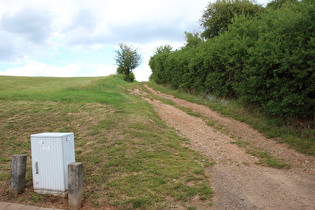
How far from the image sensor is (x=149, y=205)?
4.18m

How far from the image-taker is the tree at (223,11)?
26578mm

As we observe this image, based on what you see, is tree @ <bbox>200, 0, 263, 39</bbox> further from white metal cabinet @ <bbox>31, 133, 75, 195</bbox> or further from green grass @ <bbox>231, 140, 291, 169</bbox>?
white metal cabinet @ <bbox>31, 133, 75, 195</bbox>

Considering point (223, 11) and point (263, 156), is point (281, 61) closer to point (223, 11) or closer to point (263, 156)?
point (263, 156)

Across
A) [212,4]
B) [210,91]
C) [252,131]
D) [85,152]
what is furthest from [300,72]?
[212,4]

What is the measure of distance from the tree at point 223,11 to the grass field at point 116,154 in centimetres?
1969

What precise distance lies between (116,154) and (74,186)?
210cm

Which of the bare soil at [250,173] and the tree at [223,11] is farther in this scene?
the tree at [223,11]

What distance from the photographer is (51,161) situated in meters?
4.69

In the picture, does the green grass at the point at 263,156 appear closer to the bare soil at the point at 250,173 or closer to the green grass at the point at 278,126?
the bare soil at the point at 250,173

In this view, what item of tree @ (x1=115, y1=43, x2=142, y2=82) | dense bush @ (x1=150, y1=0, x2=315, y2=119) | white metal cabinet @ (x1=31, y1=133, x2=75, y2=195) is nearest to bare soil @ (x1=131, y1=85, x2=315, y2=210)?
dense bush @ (x1=150, y1=0, x2=315, y2=119)

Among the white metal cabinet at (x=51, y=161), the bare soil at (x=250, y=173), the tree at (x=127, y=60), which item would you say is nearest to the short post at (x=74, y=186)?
the white metal cabinet at (x=51, y=161)

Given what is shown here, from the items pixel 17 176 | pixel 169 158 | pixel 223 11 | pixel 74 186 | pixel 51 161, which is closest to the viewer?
pixel 74 186

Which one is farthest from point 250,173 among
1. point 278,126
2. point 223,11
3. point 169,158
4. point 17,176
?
point 223,11

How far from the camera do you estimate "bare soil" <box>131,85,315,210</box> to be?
4297mm
